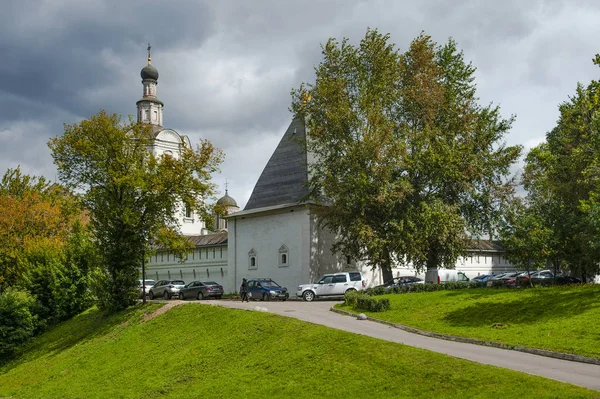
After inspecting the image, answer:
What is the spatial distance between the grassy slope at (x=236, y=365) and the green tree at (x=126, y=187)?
347 cm

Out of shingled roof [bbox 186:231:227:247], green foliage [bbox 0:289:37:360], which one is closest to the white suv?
green foliage [bbox 0:289:37:360]

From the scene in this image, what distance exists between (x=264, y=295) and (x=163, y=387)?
Result: 16679 mm

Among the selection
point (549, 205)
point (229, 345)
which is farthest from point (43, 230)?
point (549, 205)

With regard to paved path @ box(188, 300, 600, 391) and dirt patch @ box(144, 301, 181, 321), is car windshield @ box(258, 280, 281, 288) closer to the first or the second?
dirt patch @ box(144, 301, 181, 321)

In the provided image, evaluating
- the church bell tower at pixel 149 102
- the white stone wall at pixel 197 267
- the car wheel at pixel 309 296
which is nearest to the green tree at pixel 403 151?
the car wheel at pixel 309 296

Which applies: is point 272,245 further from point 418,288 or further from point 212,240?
point 418,288

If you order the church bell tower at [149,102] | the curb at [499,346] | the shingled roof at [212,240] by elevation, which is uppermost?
the church bell tower at [149,102]

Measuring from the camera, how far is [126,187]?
110ft

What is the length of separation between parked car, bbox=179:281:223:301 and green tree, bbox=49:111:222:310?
20.1 ft

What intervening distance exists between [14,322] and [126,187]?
11720mm

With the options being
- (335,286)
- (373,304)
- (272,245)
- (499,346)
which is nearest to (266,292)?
(335,286)

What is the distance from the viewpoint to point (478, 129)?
3544cm

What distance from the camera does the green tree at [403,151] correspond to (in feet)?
110

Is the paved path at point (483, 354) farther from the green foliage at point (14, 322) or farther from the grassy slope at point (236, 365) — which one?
the green foliage at point (14, 322)
